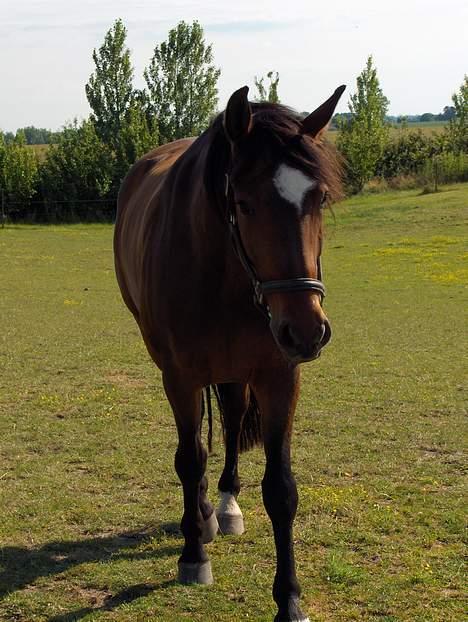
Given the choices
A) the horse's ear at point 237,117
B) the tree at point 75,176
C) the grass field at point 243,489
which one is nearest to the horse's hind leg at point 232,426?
the grass field at point 243,489

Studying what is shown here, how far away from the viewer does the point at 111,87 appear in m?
41.0

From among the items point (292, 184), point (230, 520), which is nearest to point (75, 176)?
point (230, 520)

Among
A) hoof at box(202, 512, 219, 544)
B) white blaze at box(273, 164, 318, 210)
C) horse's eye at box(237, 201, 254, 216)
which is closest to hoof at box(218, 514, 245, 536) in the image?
hoof at box(202, 512, 219, 544)

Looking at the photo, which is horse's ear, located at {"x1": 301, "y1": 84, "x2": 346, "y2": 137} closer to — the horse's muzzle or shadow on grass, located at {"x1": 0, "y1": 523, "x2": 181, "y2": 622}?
the horse's muzzle

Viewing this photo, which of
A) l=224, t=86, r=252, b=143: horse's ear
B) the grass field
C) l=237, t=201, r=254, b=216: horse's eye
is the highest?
l=224, t=86, r=252, b=143: horse's ear

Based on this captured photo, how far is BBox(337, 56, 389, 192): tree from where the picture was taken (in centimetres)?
3619

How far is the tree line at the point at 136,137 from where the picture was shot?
35.2 m

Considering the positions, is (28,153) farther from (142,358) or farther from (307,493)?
(307,493)

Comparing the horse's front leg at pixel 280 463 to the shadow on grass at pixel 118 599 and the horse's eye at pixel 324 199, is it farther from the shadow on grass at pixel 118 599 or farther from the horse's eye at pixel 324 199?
the horse's eye at pixel 324 199

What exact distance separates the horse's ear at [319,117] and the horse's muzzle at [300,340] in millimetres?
838

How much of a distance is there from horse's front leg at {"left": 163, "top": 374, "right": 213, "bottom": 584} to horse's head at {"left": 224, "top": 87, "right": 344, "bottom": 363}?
1034mm

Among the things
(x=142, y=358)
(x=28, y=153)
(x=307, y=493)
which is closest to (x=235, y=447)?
(x=307, y=493)

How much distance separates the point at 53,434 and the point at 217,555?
2.52 meters

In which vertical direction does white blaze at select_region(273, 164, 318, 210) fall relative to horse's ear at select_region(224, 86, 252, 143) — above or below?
below
